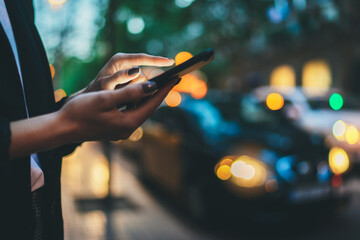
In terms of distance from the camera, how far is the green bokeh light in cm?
860

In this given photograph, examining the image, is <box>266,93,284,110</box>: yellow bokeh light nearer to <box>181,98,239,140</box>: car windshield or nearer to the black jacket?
<box>181,98,239,140</box>: car windshield

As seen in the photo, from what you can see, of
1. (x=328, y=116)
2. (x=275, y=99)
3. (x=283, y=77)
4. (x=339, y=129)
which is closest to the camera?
(x=339, y=129)

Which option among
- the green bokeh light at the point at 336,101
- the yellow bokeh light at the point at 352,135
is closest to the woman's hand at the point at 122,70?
the yellow bokeh light at the point at 352,135

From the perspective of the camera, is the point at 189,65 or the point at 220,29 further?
the point at 220,29

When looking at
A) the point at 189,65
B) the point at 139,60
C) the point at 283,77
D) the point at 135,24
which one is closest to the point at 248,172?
the point at 135,24

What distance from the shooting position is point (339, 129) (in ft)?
25.2

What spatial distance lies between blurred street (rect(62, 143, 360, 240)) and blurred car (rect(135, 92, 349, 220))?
31 centimetres

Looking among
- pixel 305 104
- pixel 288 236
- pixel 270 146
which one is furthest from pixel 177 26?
pixel 288 236

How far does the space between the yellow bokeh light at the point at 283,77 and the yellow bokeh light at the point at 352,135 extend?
1386 cm

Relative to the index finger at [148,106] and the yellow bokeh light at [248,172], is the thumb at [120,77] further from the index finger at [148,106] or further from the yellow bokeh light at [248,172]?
the yellow bokeh light at [248,172]

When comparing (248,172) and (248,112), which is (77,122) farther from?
(248,112)

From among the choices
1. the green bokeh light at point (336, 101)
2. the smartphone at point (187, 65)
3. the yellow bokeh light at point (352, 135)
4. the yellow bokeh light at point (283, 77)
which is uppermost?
the yellow bokeh light at point (283, 77)

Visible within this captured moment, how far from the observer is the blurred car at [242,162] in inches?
154

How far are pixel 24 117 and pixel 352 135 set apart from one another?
7.40 m
